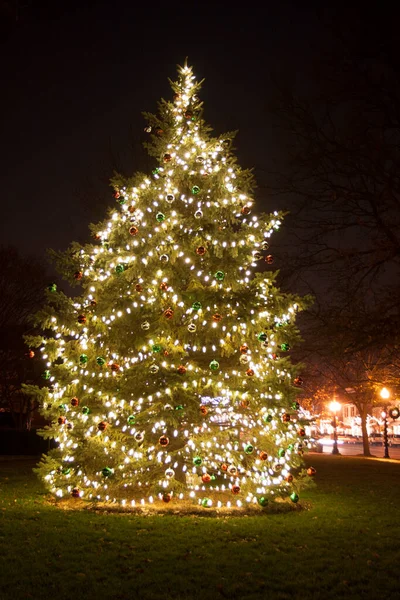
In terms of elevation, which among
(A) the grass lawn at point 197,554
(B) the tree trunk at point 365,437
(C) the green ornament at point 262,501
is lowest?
(A) the grass lawn at point 197,554

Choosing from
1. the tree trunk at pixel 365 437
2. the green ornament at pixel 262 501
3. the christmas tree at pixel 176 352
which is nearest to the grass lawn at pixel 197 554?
the green ornament at pixel 262 501

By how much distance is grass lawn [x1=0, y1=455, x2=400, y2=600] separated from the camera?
5.11 meters

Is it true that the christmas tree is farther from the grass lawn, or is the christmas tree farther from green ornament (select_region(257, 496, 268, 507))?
the grass lawn

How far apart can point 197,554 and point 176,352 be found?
4.21 meters

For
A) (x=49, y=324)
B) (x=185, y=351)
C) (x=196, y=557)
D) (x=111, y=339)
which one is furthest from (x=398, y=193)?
(x=196, y=557)

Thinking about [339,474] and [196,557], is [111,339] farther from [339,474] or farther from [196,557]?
[339,474]

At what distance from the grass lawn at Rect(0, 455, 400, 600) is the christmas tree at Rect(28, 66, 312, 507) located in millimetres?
1080

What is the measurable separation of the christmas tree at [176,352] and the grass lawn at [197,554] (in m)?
1.08

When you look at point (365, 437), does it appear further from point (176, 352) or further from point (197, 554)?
point (197, 554)

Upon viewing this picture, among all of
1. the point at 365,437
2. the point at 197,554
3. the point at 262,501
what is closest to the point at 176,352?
the point at 262,501

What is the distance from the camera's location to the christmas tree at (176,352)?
951 centimetres

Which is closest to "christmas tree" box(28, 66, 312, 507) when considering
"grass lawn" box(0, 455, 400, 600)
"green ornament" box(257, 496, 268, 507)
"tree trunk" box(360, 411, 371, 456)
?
"green ornament" box(257, 496, 268, 507)

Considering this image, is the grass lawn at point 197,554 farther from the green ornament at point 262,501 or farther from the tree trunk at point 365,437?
the tree trunk at point 365,437

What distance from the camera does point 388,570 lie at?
574 cm
